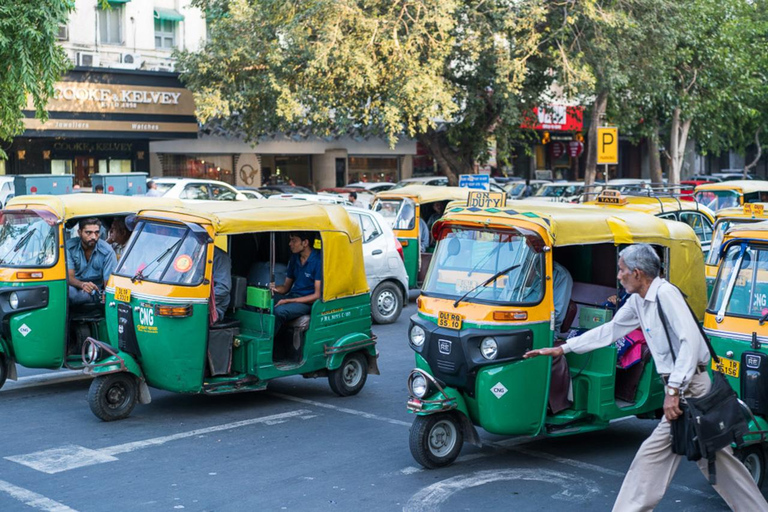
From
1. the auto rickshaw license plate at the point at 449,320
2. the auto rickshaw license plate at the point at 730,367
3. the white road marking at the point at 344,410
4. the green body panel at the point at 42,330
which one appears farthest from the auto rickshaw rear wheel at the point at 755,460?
the green body panel at the point at 42,330

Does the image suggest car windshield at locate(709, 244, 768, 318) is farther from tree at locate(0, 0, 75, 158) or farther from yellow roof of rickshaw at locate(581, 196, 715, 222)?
tree at locate(0, 0, 75, 158)

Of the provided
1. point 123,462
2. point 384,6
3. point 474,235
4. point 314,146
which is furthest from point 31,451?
point 314,146

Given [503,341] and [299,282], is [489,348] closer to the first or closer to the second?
[503,341]

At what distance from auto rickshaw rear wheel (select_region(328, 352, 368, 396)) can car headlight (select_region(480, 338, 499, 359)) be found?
10.3ft

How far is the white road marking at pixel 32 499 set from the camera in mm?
6824

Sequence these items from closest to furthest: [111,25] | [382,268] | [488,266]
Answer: [488,266] < [382,268] < [111,25]

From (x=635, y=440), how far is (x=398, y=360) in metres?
4.30

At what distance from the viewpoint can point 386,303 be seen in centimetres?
1541

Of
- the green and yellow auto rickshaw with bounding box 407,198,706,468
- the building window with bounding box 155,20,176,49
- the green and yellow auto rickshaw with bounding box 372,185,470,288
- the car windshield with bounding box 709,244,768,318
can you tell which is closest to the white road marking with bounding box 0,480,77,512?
the green and yellow auto rickshaw with bounding box 407,198,706,468

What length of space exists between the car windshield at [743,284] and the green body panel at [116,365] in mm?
5136

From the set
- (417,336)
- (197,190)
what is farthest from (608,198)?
(197,190)

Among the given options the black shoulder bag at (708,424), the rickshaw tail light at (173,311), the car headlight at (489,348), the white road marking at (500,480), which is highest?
the rickshaw tail light at (173,311)

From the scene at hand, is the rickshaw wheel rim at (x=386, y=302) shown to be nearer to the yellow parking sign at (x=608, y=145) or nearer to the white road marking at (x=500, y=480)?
the yellow parking sign at (x=608, y=145)

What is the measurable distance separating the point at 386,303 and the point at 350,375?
487cm
